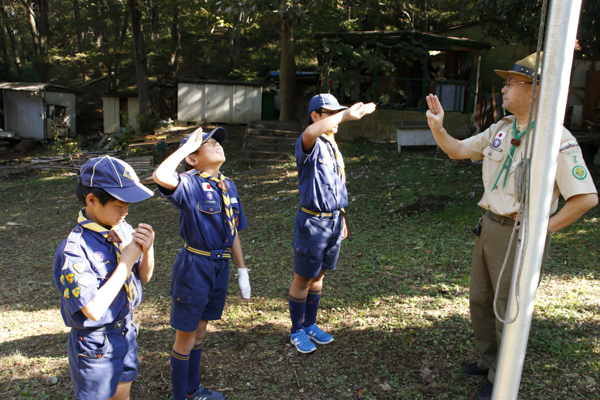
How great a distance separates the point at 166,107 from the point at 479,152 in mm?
20841

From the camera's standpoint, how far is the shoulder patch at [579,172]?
2.35 meters

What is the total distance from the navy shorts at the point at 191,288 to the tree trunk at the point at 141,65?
16097 millimetres

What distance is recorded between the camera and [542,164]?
1.89m

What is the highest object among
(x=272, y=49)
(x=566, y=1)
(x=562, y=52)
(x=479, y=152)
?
(x=272, y=49)

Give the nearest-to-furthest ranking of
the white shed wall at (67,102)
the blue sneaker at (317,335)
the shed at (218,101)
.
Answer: the blue sneaker at (317,335), the shed at (218,101), the white shed wall at (67,102)

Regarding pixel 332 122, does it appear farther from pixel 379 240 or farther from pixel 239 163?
pixel 239 163

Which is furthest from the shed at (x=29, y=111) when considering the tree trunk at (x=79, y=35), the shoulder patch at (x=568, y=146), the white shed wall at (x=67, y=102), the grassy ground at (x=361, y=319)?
the shoulder patch at (x=568, y=146)

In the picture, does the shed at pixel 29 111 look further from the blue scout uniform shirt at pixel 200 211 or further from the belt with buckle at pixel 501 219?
the belt with buckle at pixel 501 219

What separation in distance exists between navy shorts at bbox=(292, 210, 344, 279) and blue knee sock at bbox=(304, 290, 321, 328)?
283 millimetres

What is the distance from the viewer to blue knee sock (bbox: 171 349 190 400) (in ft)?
8.87

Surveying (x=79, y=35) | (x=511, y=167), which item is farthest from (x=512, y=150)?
(x=79, y=35)

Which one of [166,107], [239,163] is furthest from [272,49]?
[239,163]

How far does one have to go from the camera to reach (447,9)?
990 inches

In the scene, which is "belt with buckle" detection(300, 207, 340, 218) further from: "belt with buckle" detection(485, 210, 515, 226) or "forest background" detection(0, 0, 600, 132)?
"forest background" detection(0, 0, 600, 132)
